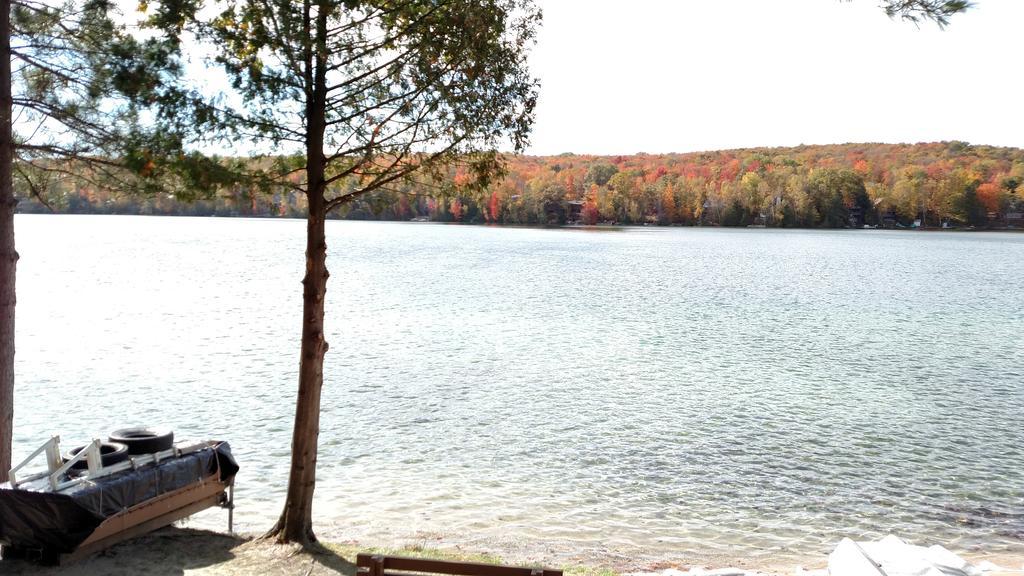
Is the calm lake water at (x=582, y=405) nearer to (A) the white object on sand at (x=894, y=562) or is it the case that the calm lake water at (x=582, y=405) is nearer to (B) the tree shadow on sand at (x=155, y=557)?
(B) the tree shadow on sand at (x=155, y=557)

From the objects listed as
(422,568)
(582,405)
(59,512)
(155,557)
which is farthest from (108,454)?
(582,405)

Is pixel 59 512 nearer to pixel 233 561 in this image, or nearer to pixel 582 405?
pixel 233 561

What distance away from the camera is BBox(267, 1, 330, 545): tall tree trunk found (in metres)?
8.66

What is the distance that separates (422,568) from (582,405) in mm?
14145

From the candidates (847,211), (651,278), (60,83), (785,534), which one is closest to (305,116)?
(60,83)

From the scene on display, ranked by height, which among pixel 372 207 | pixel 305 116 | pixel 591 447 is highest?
pixel 305 116

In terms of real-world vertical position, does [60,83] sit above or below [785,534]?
above

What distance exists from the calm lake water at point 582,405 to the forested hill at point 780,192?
346ft

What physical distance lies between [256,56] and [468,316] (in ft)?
89.0

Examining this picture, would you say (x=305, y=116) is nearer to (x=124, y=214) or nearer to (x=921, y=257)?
(x=921, y=257)

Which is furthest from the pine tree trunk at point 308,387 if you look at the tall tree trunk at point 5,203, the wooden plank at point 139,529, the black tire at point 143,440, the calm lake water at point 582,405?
the tall tree trunk at point 5,203

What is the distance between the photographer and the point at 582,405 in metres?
19.8

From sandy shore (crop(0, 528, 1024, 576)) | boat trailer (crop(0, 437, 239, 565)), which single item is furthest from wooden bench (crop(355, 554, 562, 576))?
boat trailer (crop(0, 437, 239, 565))

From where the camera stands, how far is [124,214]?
654ft
